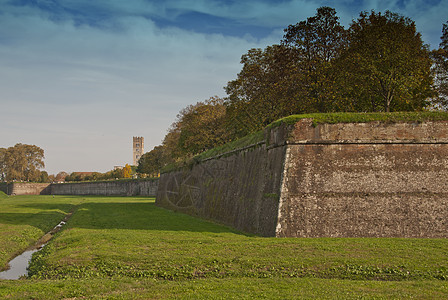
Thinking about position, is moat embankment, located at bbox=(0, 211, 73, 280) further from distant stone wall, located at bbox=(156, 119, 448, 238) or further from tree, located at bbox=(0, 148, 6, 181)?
tree, located at bbox=(0, 148, 6, 181)

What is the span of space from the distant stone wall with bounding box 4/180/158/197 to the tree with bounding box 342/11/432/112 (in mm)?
63325

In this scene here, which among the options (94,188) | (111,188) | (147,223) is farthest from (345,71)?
(94,188)

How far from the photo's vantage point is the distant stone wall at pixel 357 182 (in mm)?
18938

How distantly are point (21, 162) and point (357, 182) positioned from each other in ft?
451

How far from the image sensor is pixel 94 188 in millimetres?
115500

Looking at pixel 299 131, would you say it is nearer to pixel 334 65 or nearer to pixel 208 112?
pixel 334 65

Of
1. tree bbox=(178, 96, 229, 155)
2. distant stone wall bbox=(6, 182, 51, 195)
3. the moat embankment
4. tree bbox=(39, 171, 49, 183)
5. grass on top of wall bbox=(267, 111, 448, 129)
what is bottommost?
distant stone wall bbox=(6, 182, 51, 195)

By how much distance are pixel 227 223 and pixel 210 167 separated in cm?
835

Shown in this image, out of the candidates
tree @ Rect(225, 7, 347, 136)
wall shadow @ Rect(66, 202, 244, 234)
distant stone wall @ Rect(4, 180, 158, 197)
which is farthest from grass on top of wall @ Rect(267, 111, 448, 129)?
distant stone wall @ Rect(4, 180, 158, 197)

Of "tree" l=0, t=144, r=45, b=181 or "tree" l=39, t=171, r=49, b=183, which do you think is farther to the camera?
"tree" l=39, t=171, r=49, b=183

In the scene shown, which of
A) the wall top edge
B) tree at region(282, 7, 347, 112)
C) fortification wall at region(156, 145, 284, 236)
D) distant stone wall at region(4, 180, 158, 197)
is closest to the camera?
the wall top edge

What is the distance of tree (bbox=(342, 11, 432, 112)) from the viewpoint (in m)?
27.5

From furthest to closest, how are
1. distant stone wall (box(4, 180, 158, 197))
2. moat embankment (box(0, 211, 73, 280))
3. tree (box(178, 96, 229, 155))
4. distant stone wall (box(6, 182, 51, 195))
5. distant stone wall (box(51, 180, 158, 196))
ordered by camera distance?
1. distant stone wall (box(6, 182, 51, 195))
2. distant stone wall (box(4, 180, 158, 197))
3. distant stone wall (box(51, 180, 158, 196))
4. tree (box(178, 96, 229, 155))
5. moat embankment (box(0, 211, 73, 280))

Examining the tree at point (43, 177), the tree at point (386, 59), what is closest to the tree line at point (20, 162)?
the tree at point (43, 177)
